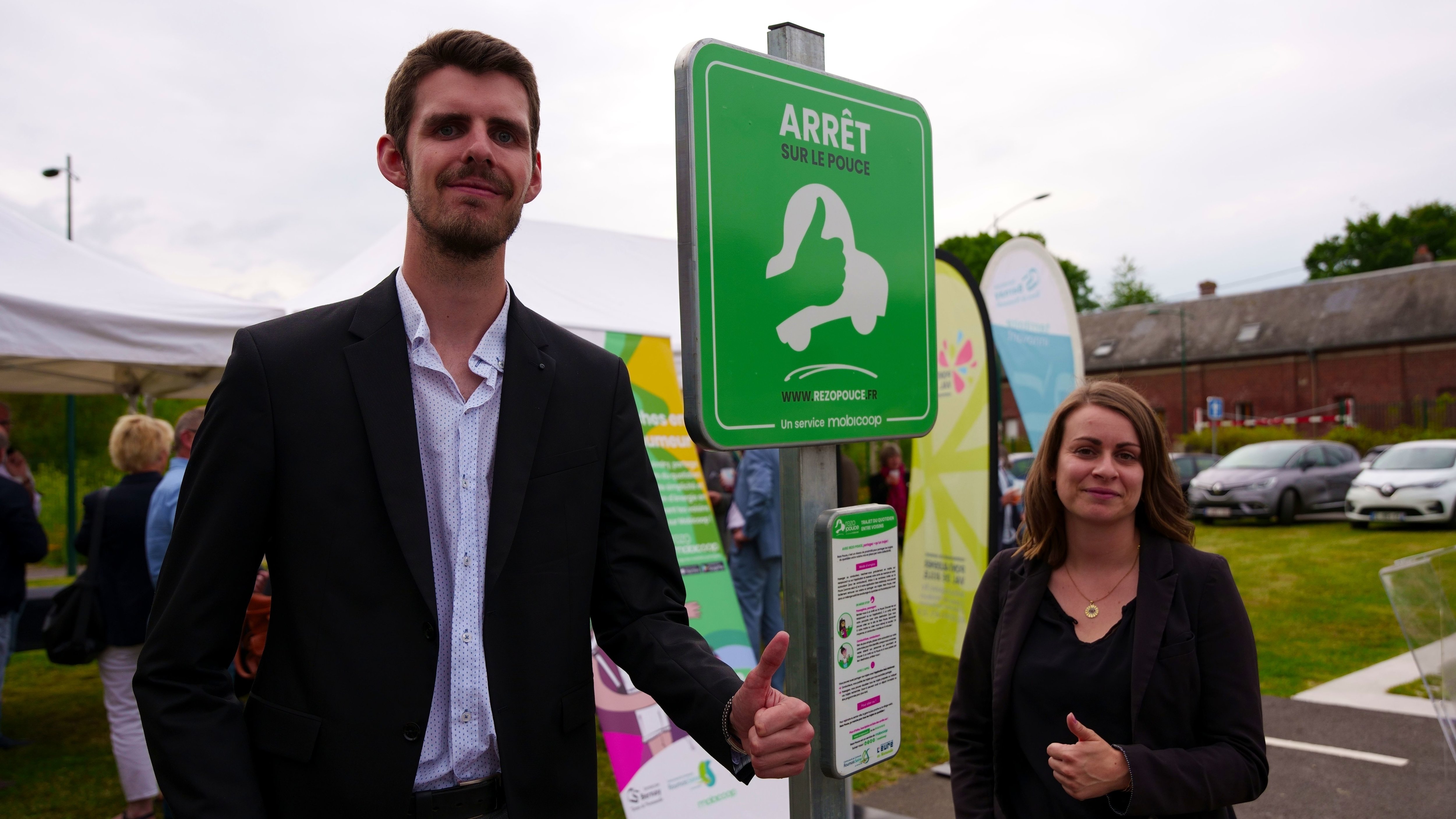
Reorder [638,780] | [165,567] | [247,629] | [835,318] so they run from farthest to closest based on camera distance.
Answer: [638,780], [247,629], [835,318], [165,567]

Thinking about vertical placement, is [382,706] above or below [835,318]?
below

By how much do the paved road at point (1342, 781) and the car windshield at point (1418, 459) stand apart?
1368 centimetres

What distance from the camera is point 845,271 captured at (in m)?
1.80

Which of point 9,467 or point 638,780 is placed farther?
point 9,467

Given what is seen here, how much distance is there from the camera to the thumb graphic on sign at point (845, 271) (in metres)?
1.70

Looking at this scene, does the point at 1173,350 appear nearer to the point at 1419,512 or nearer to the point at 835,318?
the point at 1419,512

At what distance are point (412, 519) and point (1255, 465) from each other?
836 inches

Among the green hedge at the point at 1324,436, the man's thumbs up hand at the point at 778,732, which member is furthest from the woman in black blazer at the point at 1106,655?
the green hedge at the point at 1324,436

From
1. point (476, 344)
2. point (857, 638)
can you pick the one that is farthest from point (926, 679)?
point (476, 344)

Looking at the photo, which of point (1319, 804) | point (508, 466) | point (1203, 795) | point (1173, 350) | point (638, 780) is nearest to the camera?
point (508, 466)

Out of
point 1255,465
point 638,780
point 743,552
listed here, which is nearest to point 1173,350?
point 1255,465

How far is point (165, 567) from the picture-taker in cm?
143

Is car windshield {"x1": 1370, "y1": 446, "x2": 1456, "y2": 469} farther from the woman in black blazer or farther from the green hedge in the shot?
the woman in black blazer

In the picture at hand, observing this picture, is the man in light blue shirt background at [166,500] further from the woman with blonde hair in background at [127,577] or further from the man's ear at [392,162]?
the man's ear at [392,162]
